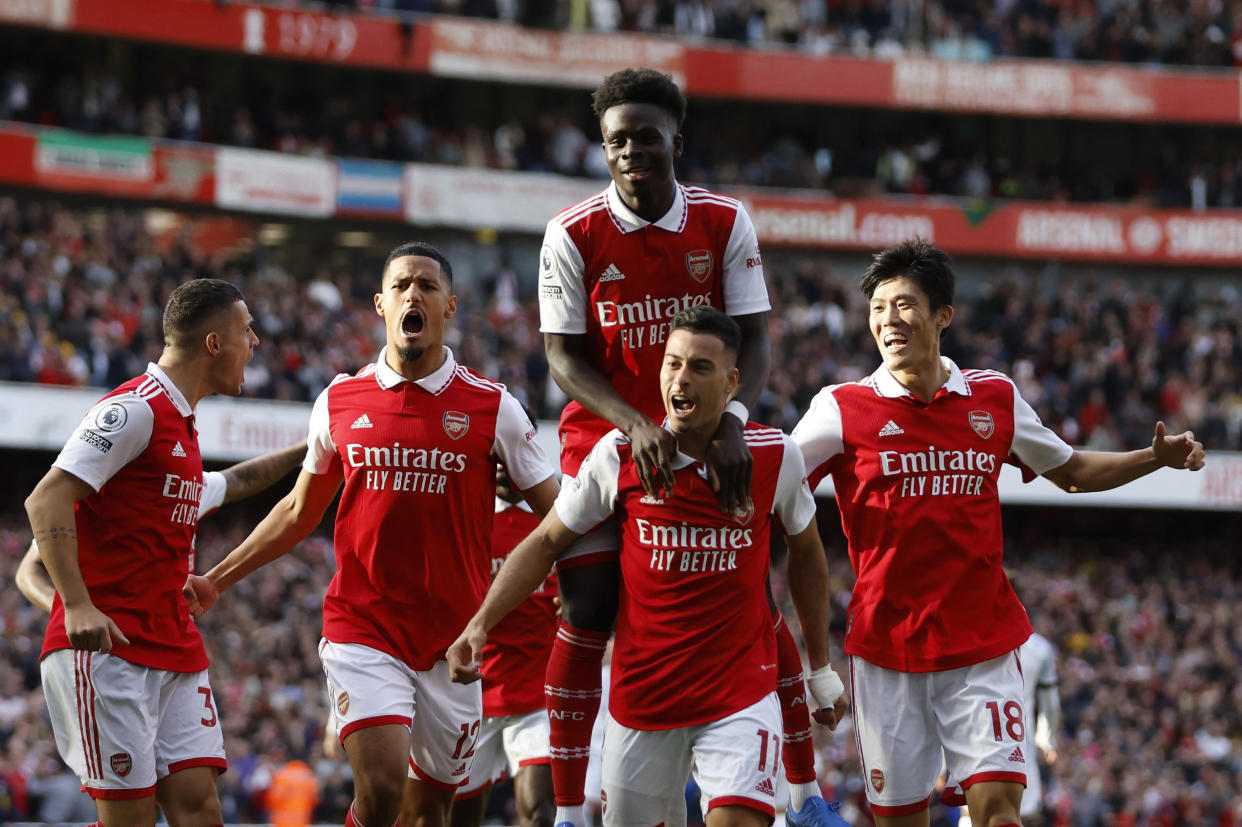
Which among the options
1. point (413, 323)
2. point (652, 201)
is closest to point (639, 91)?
point (652, 201)

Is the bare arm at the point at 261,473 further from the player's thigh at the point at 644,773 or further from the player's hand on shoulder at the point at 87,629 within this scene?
the player's thigh at the point at 644,773

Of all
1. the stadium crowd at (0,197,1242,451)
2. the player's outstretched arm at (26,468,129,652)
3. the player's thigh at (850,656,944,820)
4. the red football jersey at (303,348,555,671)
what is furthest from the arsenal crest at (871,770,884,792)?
the stadium crowd at (0,197,1242,451)

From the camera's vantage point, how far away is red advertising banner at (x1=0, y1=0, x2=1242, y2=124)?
27969 mm

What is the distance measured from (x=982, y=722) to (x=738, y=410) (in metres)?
1.68

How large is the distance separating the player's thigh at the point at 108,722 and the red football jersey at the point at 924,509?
290 centimetres

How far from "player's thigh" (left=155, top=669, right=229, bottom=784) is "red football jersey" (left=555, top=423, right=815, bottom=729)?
1.80 meters

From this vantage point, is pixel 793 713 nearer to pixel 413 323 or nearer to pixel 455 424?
pixel 455 424

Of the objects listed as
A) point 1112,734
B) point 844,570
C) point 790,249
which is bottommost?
point 1112,734

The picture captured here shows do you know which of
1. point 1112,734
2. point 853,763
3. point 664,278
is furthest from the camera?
point 1112,734

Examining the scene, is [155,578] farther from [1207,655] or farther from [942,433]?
[1207,655]

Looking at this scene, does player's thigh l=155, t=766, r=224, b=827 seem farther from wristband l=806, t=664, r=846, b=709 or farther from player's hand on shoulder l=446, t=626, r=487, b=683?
wristband l=806, t=664, r=846, b=709

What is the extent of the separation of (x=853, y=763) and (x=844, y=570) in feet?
21.6

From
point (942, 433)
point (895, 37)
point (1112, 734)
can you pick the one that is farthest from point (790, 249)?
point (942, 433)

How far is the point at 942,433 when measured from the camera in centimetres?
657
